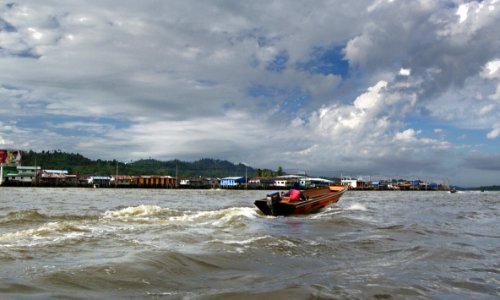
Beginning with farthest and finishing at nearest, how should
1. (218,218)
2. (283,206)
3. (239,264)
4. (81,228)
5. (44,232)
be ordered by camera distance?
(283,206) → (218,218) → (81,228) → (44,232) → (239,264)

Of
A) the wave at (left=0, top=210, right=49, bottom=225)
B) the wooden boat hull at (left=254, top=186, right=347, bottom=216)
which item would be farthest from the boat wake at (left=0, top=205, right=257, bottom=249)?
the wooden boat hull at (left=254, top=186, right=347, bottom=216)

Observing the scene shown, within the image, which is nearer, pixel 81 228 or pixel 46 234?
pixel 46 234

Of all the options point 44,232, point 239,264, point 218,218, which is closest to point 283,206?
point 218,218

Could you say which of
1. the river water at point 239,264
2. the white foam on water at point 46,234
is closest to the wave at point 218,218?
the river water at point 239,264

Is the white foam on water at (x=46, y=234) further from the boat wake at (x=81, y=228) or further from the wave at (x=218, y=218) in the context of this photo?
the wave at (x=218, y=218)

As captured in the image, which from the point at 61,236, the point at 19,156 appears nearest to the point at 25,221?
the point at 61,236

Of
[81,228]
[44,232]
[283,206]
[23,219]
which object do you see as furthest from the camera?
[283,206]

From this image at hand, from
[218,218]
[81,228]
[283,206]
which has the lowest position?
[218,218]

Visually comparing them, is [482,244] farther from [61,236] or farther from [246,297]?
[61,236]

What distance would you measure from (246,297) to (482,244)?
885cm

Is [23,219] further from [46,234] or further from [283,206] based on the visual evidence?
[283,206]

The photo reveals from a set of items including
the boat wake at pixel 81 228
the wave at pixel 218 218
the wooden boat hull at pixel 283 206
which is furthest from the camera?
the wooden boat hull at pixel 283 206

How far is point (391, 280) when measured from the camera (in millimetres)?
6875

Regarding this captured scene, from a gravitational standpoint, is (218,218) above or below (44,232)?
below
